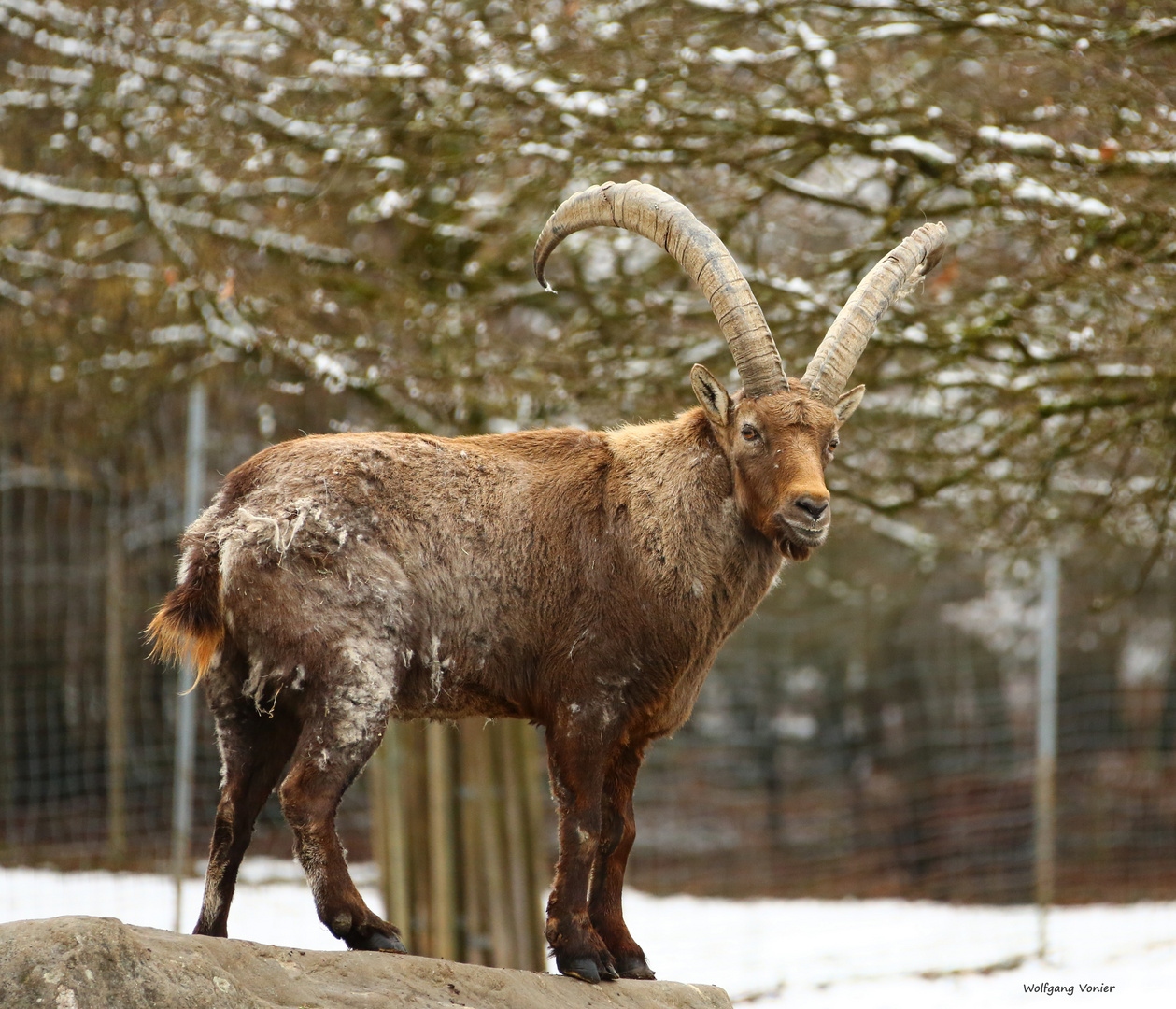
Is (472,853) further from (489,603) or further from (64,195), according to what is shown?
(64,195)

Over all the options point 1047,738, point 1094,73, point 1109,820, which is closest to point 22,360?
point 1094,73

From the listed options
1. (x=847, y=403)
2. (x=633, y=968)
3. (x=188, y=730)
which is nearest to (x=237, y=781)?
(x=633, y=968)

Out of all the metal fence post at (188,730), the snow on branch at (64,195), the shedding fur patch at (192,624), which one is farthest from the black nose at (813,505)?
the snow on branch at (64,195)

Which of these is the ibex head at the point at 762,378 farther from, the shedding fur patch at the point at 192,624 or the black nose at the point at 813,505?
the shedding fur patch at the point at 192,624

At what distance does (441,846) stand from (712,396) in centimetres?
497

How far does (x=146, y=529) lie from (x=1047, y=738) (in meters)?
7.28

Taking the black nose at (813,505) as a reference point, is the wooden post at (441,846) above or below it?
below

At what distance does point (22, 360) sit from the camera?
9.87 metres

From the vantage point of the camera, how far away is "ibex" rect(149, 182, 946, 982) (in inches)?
180

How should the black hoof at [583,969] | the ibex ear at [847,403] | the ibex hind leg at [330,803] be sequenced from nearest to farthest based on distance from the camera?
1. the ibex hind leg at [330,803]
2. the black hoof at [583,969]
3. the ibex ear at [847,403]

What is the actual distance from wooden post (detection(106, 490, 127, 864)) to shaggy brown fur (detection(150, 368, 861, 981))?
5.04 m

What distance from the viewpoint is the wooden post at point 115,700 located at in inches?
378

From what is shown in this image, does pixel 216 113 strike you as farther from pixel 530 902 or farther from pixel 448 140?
pixel 530 902

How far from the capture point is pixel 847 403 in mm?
5410
